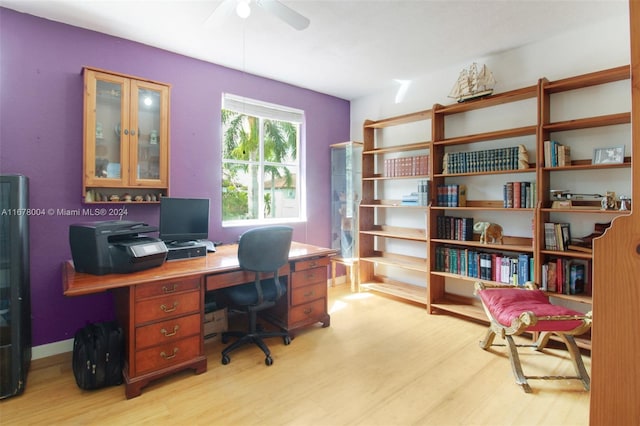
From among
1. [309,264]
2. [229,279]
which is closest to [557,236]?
[309,264]

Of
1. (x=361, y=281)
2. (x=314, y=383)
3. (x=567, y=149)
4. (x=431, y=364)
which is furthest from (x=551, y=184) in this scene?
(x=314, y=383)

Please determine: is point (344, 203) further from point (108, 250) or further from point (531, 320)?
point (108, 250)

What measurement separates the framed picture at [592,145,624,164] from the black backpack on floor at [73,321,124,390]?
386cm

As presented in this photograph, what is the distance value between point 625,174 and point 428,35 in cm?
198

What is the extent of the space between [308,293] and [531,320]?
1776mm

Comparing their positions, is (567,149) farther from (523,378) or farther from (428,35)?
(523,378)

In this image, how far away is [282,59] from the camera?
135 inches

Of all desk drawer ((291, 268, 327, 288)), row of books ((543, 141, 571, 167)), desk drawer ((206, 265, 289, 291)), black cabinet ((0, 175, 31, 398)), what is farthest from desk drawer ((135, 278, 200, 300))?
row of books ((543, 141, 571, 167))

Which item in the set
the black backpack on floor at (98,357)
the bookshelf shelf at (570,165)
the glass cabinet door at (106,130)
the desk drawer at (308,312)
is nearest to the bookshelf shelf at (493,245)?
the bookshelf shelf at (570,165)

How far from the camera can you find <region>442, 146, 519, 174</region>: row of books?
3.12 metres

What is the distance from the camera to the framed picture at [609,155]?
257 cm

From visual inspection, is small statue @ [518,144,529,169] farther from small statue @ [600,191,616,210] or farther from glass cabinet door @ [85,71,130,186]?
glass cabinet door @ [85,71,130,186]

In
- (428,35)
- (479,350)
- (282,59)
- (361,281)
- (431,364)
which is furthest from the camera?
(361,281)

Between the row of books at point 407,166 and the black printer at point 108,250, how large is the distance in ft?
Result: 9.23
